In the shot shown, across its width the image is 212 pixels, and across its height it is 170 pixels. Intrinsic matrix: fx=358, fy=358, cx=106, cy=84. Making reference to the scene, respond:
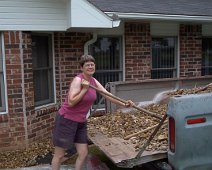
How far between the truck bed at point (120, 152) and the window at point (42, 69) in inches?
105

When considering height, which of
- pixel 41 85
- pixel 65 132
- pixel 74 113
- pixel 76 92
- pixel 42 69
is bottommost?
pixel 65 132

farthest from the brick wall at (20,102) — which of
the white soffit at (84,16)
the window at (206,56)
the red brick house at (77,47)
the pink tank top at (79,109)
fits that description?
the window at (206,56)

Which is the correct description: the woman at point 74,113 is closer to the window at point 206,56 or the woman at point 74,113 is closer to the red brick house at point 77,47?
the red brick house at point 77,47

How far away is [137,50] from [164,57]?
3.41ft

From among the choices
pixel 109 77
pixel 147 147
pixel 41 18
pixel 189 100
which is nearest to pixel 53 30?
pixel 41 18

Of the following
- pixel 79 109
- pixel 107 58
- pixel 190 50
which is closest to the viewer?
pixel 79 109

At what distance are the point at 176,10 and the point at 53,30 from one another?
3.46 metres

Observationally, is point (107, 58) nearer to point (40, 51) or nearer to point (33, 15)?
point (40, 51)

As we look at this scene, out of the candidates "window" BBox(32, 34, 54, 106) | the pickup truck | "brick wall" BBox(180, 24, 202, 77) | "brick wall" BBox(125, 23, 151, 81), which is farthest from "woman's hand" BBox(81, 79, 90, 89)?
"brick wall" BBox(180, 24, 202, 77)

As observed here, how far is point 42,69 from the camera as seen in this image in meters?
7.45

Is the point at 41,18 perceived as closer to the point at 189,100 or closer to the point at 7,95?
the point at 7,95

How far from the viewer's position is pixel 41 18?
272 inches

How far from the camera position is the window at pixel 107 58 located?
8.52 metres

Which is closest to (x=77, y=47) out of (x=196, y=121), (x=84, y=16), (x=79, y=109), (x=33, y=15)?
(x=84, y=16)
